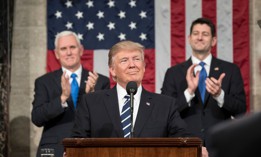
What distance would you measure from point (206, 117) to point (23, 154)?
2318mm

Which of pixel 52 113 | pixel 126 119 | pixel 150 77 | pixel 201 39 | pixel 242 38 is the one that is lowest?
pixel 126 119

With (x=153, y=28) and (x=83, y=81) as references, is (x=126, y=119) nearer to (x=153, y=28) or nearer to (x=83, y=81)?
(x=83, y=81)

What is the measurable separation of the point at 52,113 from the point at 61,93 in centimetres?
31

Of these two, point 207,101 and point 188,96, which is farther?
point 207,101

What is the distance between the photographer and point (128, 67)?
4273 mm

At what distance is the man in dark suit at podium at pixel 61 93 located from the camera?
5453mm

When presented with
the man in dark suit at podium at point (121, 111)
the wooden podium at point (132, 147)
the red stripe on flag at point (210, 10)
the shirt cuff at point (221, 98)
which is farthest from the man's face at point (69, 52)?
→ the wooden podium at point (132, 147)

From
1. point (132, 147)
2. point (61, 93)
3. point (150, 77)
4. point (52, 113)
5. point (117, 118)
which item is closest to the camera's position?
point (132, 147)

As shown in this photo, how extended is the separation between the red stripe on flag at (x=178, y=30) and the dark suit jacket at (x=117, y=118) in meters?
2.72

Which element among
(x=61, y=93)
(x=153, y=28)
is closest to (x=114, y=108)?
(x=61, y=93)

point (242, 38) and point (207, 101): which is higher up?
point (242, 38)

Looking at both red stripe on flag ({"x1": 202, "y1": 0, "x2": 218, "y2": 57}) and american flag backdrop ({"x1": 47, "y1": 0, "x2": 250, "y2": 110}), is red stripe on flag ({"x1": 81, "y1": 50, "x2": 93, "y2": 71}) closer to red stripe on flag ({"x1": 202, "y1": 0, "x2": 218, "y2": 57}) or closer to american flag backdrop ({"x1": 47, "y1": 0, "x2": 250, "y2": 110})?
american flag backdrop ({"x1": 47, "y1": 0, "x2": 250, "y2": 110})

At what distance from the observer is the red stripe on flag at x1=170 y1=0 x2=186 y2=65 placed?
6.98 meters

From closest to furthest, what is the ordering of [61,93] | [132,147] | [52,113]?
[132,147]
[52,113]
[61,93]
